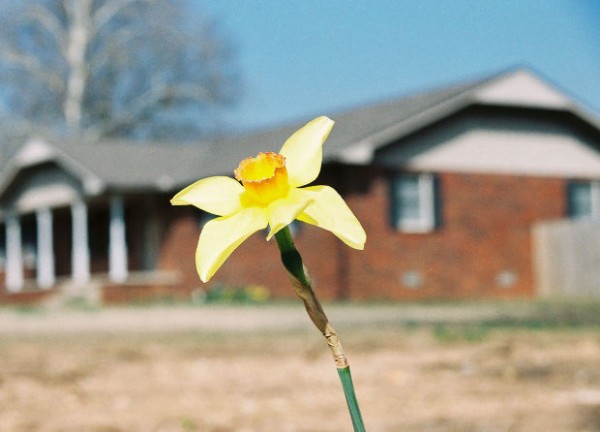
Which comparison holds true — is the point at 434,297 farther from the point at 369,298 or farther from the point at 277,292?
the point at 277,292

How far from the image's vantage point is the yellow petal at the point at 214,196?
108 centimetres

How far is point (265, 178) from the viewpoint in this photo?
40.9 inches

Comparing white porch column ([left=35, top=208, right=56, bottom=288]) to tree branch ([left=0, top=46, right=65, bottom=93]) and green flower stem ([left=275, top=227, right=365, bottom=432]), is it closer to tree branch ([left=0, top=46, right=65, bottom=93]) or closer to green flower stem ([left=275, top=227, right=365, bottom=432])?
tree branch ([left=0, top=46, right=65, bottom=93])

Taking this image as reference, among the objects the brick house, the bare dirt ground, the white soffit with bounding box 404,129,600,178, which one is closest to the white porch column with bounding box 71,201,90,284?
the brick house

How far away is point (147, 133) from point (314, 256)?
21.8 metres

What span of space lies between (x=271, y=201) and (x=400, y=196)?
19.7 metres

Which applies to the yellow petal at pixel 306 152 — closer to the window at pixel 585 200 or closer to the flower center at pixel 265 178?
the flower center at pixel 265 178

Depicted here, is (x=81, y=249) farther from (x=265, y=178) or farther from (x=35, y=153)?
(x=265, y=178)

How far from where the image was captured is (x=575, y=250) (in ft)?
68.0

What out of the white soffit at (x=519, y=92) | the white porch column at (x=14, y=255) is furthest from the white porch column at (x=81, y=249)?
the white soffit at (x=519, y=92)

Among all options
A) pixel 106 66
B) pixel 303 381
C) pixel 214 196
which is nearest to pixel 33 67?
pixel 106 66

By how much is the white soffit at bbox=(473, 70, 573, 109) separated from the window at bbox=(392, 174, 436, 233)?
88.4 inches

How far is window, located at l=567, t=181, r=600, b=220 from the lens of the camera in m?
23.0

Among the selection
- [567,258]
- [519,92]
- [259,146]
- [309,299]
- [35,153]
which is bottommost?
[567,258]
